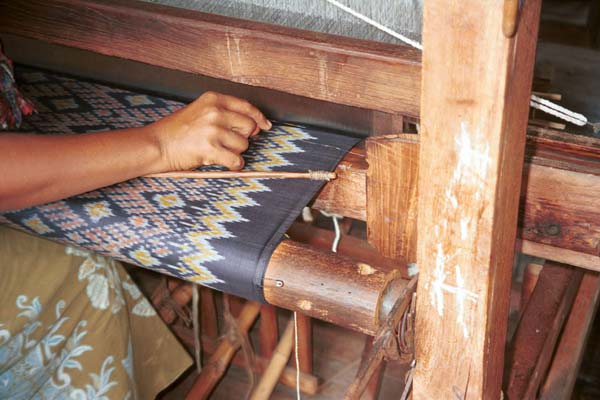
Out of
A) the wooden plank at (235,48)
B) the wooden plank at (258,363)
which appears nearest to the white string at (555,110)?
the wooden plank at (235,48)

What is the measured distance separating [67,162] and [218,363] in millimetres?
965

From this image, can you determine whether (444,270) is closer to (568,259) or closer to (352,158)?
(568,259)

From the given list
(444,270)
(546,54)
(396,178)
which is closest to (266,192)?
(396,178)

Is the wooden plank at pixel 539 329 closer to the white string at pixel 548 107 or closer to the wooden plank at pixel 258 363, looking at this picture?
the white string at pixel 548 107

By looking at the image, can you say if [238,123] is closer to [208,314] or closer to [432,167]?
[432,167]

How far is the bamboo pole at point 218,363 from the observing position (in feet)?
6.08

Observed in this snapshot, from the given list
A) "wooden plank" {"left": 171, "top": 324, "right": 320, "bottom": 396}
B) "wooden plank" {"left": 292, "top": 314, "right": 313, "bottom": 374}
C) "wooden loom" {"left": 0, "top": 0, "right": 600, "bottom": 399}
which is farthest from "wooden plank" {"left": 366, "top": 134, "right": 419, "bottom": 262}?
"wooden plank" {"left": 171, "top": 324, "right": 320, "bottom": 396}

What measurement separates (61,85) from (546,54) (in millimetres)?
1050

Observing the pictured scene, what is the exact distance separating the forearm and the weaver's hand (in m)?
0.02

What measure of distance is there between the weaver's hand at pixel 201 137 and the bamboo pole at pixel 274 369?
0.79 metres

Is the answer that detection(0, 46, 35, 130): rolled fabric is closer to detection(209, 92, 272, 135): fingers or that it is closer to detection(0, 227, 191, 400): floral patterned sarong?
detection(0, 227, 191, 400): floral patterned sarong

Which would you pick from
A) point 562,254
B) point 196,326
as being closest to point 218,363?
point 196,326

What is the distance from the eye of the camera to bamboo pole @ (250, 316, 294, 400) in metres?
1.78

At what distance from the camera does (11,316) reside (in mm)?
1281
